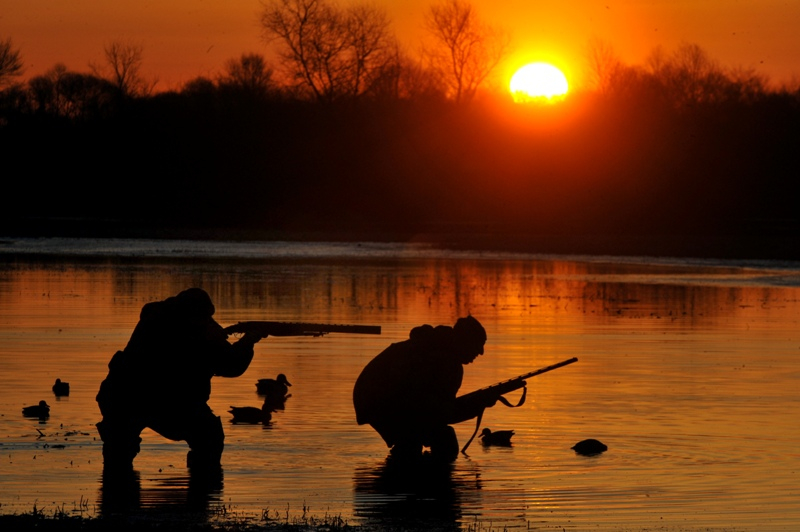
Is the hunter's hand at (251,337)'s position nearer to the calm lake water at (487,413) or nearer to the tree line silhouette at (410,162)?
the calm lake water at (487,413)

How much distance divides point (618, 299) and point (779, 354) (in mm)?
10346

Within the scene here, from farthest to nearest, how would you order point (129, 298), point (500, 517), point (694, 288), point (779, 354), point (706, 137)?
1. point (706, 137)
2. point (694, 288)
3. point (129, 298)
4. point (779, 354)
5. point (500, 517)

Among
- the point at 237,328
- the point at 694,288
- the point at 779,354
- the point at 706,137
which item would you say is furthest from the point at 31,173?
the point at 237,328

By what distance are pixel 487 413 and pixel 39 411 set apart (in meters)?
4.34

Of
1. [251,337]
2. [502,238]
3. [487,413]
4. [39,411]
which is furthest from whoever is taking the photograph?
[502,238]

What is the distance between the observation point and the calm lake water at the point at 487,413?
10.5 metres

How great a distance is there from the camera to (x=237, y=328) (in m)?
11.9

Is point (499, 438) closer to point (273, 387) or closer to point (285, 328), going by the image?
point (285, 328)

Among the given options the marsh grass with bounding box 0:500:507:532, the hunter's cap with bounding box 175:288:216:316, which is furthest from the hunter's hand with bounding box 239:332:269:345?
the marsh grass with bounding box 0:500:507:532

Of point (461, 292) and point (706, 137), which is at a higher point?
point (706, 137)

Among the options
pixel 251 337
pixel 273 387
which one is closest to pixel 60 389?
pixel 273 387

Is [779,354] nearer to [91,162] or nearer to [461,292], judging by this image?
[461,292]

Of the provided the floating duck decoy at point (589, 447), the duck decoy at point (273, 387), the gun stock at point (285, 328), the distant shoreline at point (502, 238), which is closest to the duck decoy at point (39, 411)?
the duck decoy at point (273, 387)

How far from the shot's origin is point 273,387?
15.1m
